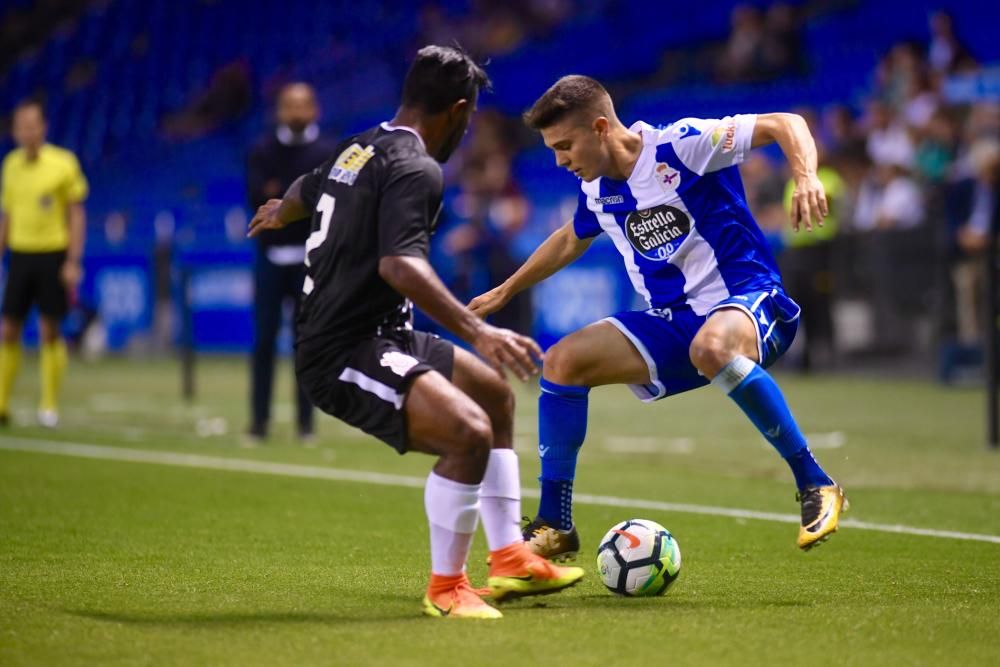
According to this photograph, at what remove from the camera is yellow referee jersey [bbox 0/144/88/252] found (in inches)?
486

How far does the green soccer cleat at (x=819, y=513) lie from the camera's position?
543 cm

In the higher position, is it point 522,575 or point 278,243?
point 278,243

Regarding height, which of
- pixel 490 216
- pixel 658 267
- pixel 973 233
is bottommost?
pixel 658 267

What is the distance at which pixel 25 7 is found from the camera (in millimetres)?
31891

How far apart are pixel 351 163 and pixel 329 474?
14.9 feet

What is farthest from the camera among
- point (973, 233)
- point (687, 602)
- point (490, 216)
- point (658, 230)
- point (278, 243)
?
point (490, 216)

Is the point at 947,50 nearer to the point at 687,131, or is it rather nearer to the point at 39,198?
the point at 39,198

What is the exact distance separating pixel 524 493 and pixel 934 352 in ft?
28.3

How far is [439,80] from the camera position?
199 inches

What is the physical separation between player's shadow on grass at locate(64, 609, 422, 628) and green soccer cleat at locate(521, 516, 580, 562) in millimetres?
975

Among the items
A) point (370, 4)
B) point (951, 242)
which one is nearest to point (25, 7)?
point (370, 4)

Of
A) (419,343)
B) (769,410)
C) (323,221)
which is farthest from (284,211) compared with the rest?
(769,410)

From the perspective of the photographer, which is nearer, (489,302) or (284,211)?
(284,211)

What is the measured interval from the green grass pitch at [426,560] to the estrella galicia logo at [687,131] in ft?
5.60
